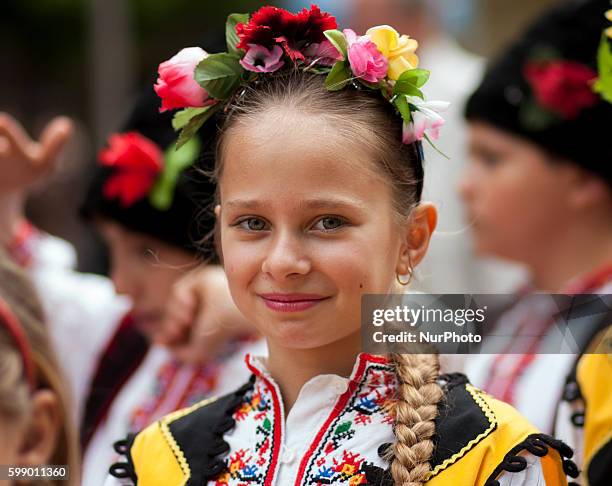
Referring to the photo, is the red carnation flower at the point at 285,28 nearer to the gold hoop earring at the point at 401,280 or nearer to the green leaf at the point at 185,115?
the green leaf at the point at 185,115

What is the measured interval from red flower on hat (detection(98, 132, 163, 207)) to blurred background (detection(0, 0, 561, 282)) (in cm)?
25

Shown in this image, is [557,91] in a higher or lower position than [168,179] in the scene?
higher

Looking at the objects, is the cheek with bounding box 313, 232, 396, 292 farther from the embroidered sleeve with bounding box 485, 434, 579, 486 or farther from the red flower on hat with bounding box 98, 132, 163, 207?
the red flower on hat with bounding box 98, 132, 163, 207

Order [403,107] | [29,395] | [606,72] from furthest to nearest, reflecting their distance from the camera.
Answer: [29,395] < [606,72] < [403,107]

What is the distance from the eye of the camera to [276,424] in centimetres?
176

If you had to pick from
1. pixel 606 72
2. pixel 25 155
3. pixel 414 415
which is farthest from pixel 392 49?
pixel 25 155

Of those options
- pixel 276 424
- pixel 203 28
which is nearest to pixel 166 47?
pixel 203 28

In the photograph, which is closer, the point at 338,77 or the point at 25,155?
the point at 338,77

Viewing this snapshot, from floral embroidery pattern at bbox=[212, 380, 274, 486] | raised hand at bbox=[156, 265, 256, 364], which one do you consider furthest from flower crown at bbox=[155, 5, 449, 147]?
raised hand at bbox=[156, 265, 256, 364]

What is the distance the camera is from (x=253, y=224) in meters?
1.69

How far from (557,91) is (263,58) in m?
1.62

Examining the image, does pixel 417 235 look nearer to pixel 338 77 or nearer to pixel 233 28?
pixel 338 77

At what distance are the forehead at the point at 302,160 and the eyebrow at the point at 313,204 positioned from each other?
0.01 m

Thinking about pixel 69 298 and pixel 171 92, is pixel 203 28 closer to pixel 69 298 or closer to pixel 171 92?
pixel 69 298
